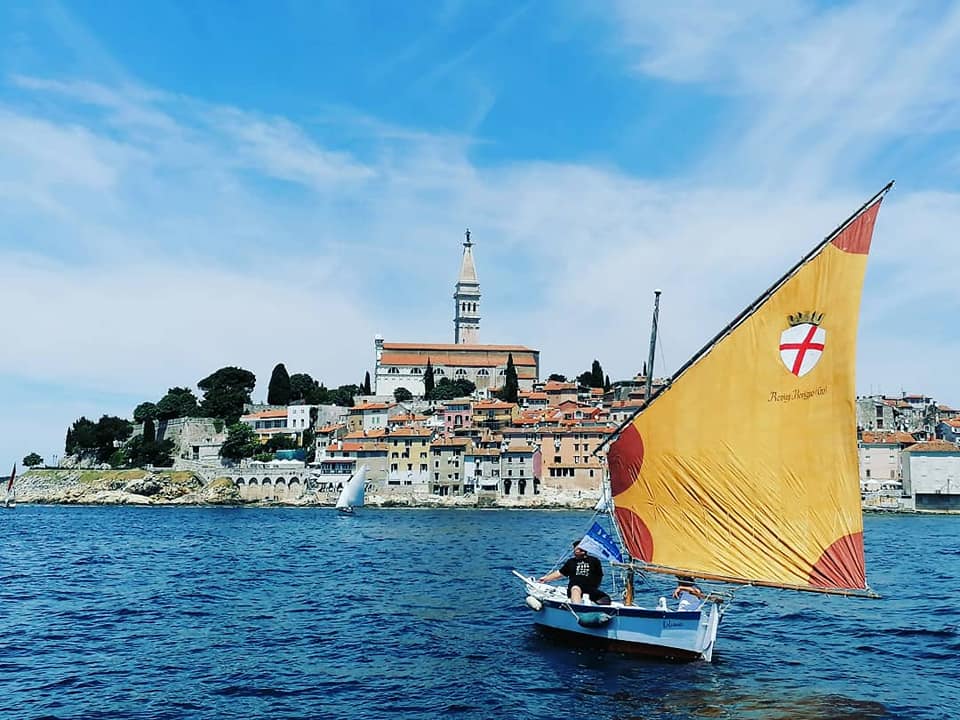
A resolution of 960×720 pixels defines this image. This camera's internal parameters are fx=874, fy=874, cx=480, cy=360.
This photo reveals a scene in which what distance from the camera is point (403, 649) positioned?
23.0 metres

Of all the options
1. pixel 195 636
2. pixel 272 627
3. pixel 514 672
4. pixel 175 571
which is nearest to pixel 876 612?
pixel 514 672

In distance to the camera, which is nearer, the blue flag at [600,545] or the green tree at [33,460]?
the blue flag at [600,545]

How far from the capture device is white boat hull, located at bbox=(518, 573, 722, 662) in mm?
20406

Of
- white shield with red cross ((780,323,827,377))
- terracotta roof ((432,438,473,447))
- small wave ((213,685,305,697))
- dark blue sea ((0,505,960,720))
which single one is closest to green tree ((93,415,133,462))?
terracotta roof ((432,438,473,447))

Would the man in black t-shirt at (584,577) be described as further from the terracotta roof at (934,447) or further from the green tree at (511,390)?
the green tree at (511,390)

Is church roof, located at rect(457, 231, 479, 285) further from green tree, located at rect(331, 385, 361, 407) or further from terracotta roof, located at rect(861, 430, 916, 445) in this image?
terracotta roof, located at rect(861, 430, 916, 445)

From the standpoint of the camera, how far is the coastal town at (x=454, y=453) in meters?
105

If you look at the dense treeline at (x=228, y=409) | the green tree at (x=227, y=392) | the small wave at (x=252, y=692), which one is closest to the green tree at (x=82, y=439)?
the dense treeline at (x=228, y=409)

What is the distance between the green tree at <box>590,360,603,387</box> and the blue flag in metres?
136

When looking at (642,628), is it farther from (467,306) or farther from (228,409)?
(467,306)

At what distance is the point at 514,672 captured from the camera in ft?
66.6

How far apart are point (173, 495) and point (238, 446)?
10710 millimetres

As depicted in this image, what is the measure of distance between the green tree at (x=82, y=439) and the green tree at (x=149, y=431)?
24.0 feet

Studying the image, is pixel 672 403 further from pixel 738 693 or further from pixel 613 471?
pixel 738 693
